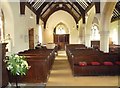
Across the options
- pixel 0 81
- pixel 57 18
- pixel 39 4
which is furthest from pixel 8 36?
pixel 57 18

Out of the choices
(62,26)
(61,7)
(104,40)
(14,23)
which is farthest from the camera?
(62,26)

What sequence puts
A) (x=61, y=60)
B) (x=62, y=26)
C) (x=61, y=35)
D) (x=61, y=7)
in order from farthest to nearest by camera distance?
(x=62, y=26) < (x=61, y=35) < (x=61, y=7) < (x=61, y=60)

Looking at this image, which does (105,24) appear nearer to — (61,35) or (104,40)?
(104,40)

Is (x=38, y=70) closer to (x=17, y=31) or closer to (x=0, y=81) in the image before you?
(x=0, y=81)

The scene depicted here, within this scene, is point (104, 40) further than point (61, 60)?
No

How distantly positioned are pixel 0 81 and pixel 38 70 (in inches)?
59.5

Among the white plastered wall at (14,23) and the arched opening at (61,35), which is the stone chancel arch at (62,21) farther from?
the white plastered wall at (14,23)

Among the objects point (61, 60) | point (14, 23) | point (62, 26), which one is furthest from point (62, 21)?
point (14, 23)

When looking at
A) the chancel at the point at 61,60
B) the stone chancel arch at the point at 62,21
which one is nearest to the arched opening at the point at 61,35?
the stone chancel arch at the point at 62,21

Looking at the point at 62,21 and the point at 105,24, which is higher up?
the point at 62,21

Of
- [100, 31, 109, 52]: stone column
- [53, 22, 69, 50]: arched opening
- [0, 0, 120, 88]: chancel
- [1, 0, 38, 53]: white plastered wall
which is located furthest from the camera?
[53, 22, 69, 50]: arched opening

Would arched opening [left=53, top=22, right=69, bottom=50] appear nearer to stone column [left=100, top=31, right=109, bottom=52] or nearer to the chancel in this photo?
the chancel

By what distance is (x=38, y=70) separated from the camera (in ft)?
24.3

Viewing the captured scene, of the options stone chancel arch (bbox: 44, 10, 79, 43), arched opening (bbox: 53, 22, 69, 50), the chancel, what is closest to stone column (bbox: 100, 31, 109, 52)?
the chancel
